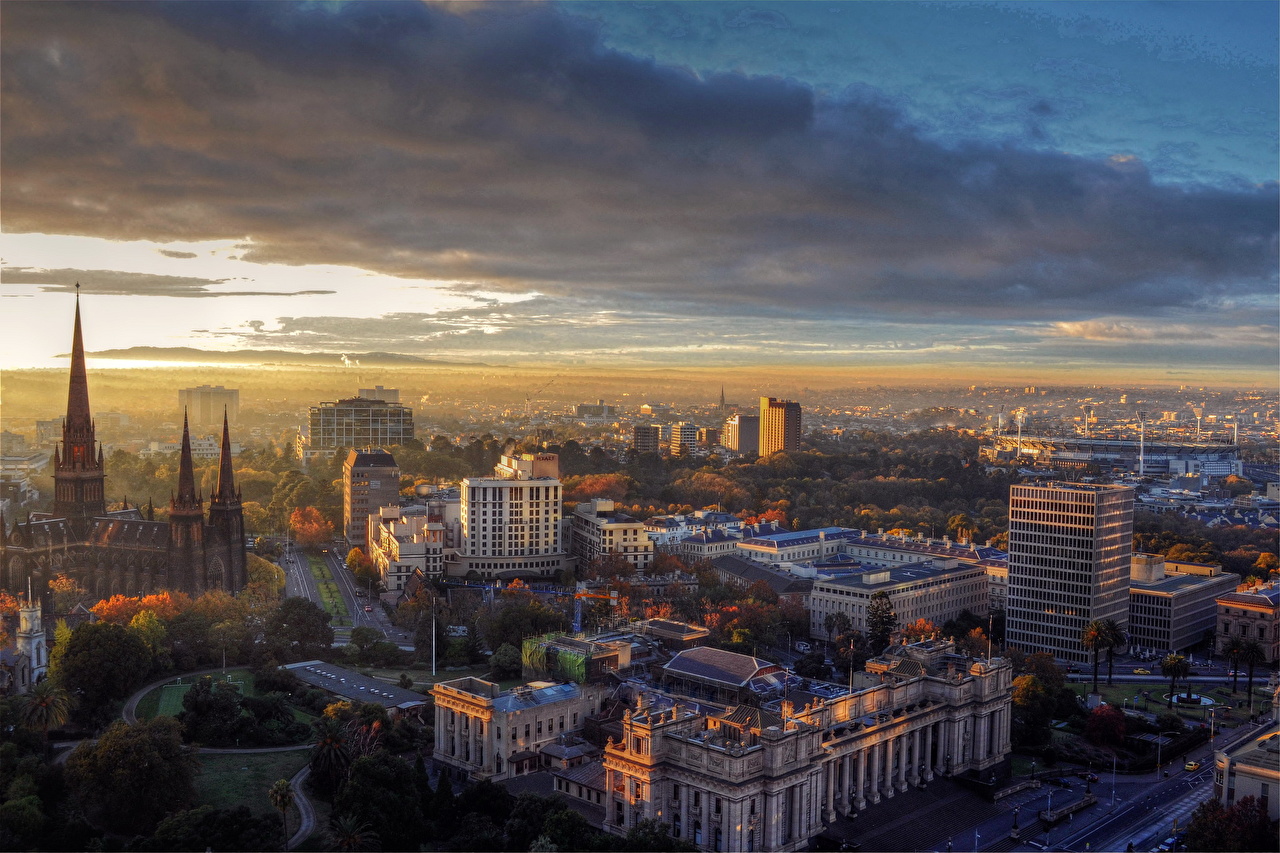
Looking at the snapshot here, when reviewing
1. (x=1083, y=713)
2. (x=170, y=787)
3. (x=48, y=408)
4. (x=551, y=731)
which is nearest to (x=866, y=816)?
(x=551, y=731)

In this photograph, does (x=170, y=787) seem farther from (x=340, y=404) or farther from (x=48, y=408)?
(x=340, y=404)

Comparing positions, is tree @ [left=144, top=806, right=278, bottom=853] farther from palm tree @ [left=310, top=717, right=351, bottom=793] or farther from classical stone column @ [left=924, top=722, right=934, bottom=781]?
classical stone column @ [left=924, top=722, right=934, bottom=781]

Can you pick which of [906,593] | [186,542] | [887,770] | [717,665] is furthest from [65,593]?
[906,593]

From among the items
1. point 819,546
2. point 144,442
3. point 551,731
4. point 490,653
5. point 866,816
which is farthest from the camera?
point 144,442

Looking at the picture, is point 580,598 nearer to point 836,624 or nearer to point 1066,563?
point 836,624

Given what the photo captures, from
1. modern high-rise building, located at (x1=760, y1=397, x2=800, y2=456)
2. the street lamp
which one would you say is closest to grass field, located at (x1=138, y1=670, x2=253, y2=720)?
the street lamp
